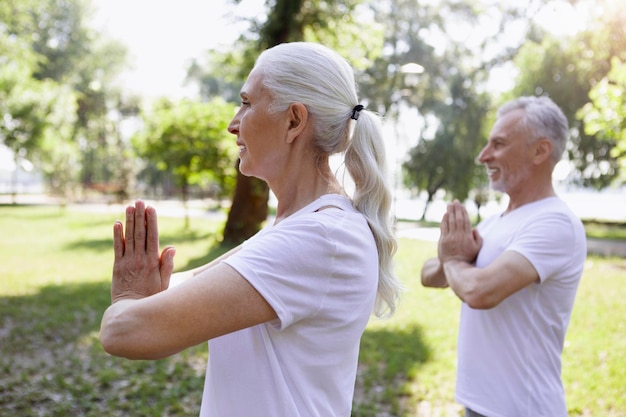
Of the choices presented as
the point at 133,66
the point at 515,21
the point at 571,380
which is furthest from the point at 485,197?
the point at 133,66

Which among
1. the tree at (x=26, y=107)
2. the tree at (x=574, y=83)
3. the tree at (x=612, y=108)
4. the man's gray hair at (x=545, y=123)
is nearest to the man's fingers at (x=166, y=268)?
the man's gray hair at (x=545, y=123)

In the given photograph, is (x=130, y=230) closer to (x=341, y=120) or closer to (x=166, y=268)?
(x=166, y=268)

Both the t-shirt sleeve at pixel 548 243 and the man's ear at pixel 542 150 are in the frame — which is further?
the man's ear at pixel 542 150

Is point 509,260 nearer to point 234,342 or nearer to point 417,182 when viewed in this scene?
point 234,342

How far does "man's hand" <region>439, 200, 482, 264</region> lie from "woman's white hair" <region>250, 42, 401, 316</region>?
825 mm

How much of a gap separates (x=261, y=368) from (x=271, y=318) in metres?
0.18

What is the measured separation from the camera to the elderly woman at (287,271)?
1292 millimetres

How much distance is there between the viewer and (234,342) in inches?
57.9

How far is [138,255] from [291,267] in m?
0.39

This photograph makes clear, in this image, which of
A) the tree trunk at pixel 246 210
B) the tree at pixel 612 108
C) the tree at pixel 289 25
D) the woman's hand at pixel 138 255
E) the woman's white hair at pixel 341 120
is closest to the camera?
the woman's hand at pixel 138 255

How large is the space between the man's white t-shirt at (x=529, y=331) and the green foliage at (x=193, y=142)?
17.6 m

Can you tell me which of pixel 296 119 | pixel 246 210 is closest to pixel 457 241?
pixel 296 119

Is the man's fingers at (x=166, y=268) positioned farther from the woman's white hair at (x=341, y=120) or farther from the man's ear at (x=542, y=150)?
the man's ear at (x=542, y=150)

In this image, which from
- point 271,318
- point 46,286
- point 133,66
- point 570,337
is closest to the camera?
point 271,318
